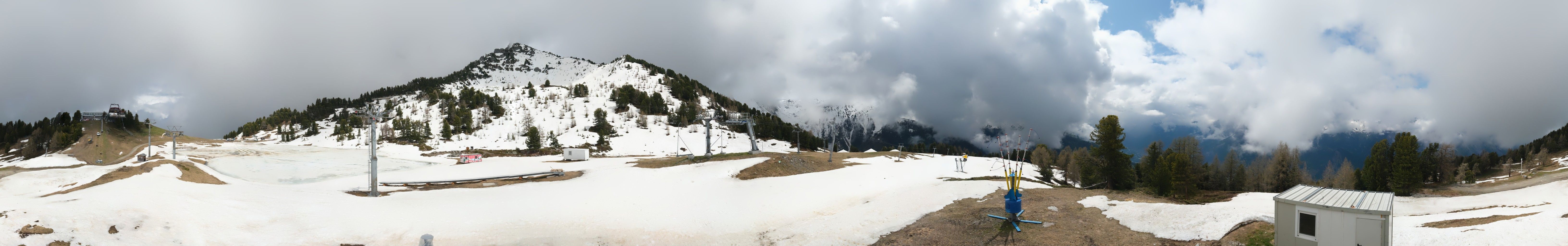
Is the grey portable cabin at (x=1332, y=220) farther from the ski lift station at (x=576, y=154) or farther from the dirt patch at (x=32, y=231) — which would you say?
the ski lift station at (x=576, y=154)

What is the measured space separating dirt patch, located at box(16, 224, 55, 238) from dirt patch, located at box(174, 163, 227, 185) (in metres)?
14.2

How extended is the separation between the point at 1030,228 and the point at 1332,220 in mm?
5741

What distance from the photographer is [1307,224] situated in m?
10.1

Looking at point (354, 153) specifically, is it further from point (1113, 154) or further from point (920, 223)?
point (1113, 154)

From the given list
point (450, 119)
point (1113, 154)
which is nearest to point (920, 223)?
point (1113, 154)

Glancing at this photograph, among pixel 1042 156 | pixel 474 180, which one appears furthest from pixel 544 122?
pixel 1042 156

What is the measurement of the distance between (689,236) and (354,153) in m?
66.3

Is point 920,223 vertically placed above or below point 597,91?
below

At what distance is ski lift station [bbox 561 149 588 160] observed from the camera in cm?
5759

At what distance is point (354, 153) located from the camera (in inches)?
2388

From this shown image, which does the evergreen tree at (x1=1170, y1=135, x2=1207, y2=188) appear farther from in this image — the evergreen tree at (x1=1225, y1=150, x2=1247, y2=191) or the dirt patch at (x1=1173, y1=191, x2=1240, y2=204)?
the dirt patch at (x1=1173, y1=191, x2=1240, y2=204)

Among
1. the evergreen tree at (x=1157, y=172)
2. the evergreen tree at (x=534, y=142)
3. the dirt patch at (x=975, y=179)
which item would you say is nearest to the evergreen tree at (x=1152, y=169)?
the evergreen tree at (x=1157, y=172)

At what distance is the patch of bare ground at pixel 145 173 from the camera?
65.1 ft

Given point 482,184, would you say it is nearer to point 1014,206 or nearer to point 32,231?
point 32,231
